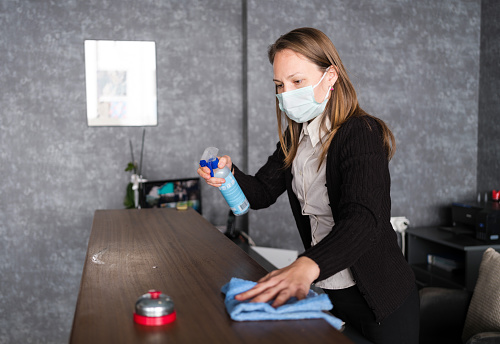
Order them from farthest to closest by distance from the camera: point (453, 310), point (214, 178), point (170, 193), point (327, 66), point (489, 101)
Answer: point (489, 101) < point (170, 193) < point (453, 310) < point (214, 178) < point (327, 66)

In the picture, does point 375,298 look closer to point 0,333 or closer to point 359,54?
point 359,54

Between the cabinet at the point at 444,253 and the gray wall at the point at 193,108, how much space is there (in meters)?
0.26

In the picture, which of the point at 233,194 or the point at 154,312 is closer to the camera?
the point at 154,312

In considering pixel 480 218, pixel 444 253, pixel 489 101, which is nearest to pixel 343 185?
pixel 480 218

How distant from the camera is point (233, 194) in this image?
1.55m

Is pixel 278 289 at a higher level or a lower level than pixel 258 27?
lower

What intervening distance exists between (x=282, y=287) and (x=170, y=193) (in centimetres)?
241

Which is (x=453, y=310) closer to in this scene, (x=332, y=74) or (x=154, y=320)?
(x=332, y=74)

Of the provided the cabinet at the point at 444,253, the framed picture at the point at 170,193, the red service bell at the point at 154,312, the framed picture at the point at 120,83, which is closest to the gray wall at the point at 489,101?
the cabinet at the point at 444,253

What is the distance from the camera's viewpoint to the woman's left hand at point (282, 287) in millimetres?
926

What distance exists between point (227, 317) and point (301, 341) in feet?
0.54

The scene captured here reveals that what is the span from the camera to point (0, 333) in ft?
11.3

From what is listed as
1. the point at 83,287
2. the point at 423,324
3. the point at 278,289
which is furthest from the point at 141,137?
the point at 278,289

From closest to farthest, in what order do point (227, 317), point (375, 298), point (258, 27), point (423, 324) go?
1. point (227, 317)
2. point (375, 298)
3. point (423, 324)
4. point (258, 27)
